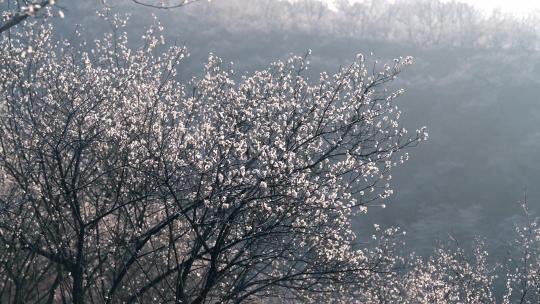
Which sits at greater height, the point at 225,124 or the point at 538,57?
the point at 538,57

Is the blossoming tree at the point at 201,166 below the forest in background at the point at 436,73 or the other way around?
below

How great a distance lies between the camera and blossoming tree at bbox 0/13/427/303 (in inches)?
340

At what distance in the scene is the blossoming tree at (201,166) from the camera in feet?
28.3

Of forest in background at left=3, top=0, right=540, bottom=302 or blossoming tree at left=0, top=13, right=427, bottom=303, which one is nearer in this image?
blossoming tree at left=0, top=13, right=427, bottom=303

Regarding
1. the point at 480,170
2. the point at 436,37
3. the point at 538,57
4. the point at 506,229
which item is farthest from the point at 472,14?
the point at 506,229

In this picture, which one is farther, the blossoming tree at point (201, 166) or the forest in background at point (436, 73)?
the forest in background at point (436, 73)

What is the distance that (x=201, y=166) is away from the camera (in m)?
8.46

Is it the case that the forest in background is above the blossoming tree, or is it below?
above

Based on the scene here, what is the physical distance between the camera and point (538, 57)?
87.8m

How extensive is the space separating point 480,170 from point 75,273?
72.5 m

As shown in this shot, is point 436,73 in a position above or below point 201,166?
above

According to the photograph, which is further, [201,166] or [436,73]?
[436,73]

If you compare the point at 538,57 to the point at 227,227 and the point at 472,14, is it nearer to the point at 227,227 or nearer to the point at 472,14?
the point at 472,14

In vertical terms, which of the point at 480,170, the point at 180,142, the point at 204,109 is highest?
the point at 480,170
